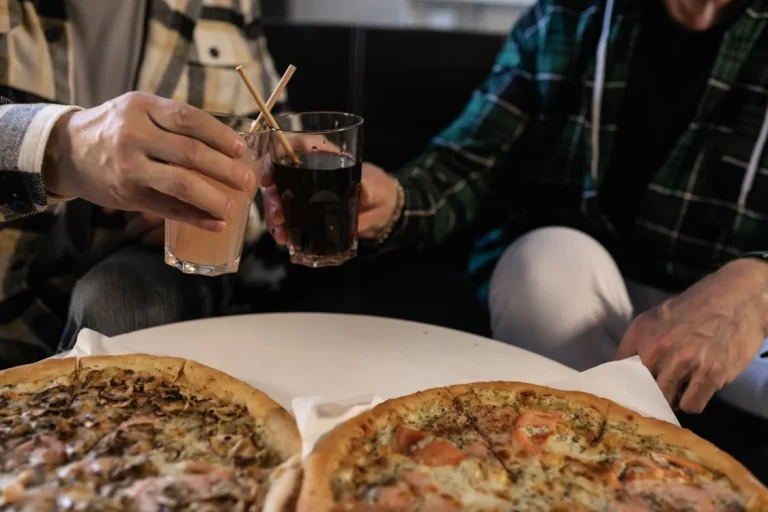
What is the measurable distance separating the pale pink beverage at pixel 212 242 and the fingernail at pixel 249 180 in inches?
1.7

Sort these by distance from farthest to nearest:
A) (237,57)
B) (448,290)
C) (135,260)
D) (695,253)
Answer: (448,290), (237,57), (695,253), (135,260)

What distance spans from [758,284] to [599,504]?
591 mm

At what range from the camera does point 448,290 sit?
2164 mm

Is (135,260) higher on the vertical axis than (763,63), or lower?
lower

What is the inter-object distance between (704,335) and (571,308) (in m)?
0.30

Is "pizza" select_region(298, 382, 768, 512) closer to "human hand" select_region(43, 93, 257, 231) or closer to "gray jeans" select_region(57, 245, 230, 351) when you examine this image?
"human hand" select_region(43, 93, 257, 231)

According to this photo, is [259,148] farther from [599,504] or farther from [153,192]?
[599,504]

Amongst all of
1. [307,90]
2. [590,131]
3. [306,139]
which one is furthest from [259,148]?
[307,90]

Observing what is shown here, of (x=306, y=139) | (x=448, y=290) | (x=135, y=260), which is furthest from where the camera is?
(x=448, y=290)

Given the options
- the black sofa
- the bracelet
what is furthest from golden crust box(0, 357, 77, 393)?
the black sofa

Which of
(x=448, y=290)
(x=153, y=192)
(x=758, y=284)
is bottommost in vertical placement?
(x=448, y=290)

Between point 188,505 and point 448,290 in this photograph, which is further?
point 448,290

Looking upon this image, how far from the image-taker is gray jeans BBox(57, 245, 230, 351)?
1304 mm

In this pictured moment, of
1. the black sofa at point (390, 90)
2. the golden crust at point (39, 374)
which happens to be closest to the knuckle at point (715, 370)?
the golden crust at point (39, 374)
